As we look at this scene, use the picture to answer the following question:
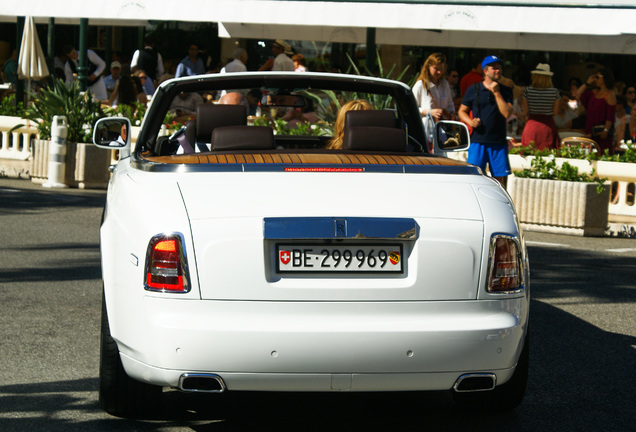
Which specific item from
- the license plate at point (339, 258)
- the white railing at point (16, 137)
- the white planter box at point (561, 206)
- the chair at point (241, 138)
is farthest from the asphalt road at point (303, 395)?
the white railing at point (16, 137)

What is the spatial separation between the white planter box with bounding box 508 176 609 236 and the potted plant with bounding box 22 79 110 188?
569cm

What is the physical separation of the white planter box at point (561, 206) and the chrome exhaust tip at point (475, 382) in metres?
8.28

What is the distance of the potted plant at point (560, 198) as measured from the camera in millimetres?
12422

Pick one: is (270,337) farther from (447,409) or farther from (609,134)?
(609,134)

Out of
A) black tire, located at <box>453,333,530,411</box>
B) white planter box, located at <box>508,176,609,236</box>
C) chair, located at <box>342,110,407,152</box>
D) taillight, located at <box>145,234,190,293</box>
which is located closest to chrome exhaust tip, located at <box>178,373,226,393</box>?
taillight, located at <box>145,234,190,293</box>

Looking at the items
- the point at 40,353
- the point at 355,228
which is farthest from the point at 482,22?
the point at 355,228

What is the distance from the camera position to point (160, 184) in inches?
180

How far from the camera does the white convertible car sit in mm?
4223

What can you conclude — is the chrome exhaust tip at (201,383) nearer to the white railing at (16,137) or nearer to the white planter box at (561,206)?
the white planter box at (561,206)

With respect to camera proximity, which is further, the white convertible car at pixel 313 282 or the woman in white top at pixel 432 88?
the woman in white top at pixel 432 88

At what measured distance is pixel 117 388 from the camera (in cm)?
484

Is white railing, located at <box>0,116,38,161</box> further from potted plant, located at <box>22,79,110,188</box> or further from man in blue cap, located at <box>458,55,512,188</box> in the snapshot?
man in blue cap, located at <box>458,55,512,188</box>

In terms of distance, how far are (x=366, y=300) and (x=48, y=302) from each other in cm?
389

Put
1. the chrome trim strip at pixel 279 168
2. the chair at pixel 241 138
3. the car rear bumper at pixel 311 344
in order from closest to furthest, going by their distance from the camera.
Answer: the car rear bumper at pixel 311 344 → the chrome trim strip at pixel 279 168 → the chair at pixel 241 138
